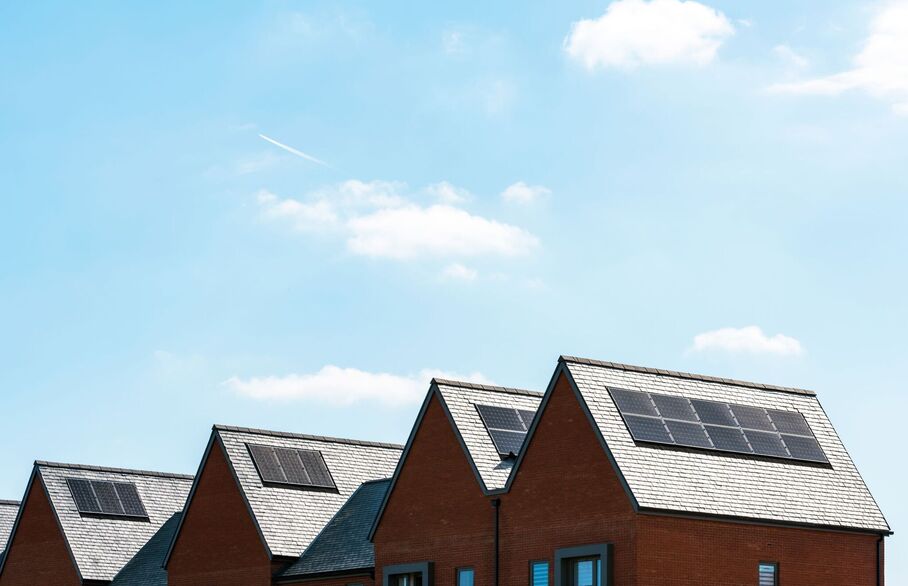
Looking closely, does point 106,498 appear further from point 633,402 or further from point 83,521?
point 633,402

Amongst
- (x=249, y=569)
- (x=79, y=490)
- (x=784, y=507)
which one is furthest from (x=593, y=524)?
(x=79, y=490)

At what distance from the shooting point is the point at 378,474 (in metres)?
48.4

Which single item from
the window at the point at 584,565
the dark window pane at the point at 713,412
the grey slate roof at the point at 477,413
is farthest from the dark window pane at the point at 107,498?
the dark window pane at the point at 713,412

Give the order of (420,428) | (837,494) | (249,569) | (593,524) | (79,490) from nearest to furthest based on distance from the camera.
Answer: (593,524)
(837,494)
(420,428)
(249,569)
(79,490)

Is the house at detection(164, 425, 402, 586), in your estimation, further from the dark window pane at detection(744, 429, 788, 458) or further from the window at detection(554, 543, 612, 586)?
the dark window pane at detection(744, 429, 788, 458)

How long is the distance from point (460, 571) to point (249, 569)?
9137 millimetres

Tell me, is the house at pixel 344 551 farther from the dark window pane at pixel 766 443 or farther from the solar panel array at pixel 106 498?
the solar panel array at pixel 106 498

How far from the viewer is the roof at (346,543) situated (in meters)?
40.7

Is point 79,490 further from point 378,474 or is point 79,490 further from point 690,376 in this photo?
point 690,376

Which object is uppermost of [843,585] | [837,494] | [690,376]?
[690,376]

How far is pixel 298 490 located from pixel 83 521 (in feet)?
32.5

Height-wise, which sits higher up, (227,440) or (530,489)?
(227,440)

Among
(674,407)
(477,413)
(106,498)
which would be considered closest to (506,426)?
(477,413)

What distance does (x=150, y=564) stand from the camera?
48.7m
